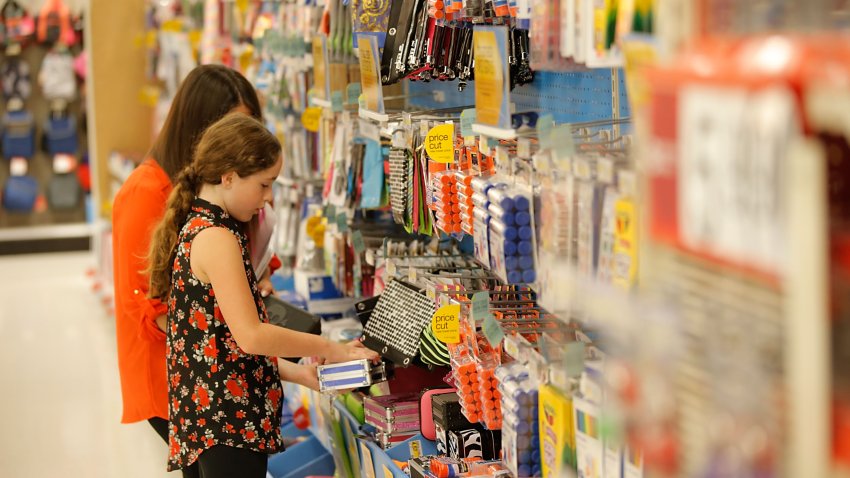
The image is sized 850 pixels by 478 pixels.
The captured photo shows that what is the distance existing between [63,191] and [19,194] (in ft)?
1.39

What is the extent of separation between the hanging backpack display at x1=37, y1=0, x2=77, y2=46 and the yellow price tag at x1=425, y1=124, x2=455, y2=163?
8.56 meters

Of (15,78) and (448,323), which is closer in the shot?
(448,323)

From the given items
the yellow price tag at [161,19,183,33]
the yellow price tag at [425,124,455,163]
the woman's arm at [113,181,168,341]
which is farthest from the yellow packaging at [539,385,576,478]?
the yellow price tag at [161,19,183,33]

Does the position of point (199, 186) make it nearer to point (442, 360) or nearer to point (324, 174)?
point (442, 360)

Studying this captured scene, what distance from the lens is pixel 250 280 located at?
284cm

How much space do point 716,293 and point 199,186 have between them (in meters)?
1.97

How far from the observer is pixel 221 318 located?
278 centimetres

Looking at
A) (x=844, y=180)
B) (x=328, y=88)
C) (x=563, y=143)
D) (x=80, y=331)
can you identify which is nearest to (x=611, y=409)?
(x=844, y=180)

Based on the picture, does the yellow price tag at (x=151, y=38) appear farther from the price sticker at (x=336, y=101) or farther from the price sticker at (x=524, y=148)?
the price sticker at (x=524, y=148)

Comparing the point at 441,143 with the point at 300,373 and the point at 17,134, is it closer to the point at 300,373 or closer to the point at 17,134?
the point at 300,373

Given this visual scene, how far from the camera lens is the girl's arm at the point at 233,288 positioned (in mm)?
2645

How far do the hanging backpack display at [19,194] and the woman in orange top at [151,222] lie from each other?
807cm

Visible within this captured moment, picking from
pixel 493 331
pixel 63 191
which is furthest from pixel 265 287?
pixel 63 191

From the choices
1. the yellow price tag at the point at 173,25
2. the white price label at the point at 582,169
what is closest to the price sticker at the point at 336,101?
the white price label at the point at 582,169
